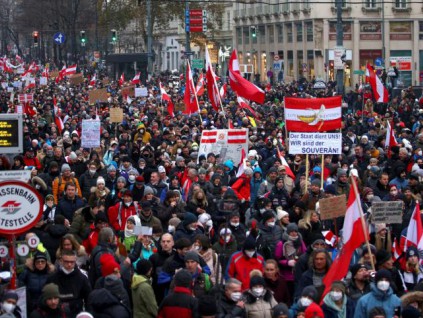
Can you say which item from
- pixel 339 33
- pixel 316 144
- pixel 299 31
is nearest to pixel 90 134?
pixel 316 144

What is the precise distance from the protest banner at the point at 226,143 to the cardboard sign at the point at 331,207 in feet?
28.2

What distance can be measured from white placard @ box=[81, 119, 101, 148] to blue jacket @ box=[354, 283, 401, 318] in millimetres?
13735

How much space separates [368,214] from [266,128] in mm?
13558

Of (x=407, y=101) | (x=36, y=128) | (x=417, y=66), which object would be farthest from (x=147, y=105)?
(x=417, y=66)

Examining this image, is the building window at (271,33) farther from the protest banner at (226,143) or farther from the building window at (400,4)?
the protest banner at (226,143)

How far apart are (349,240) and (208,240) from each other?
1614mm

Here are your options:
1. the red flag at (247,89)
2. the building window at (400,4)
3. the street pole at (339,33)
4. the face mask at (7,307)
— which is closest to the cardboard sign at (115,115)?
the red flag at (247,89)

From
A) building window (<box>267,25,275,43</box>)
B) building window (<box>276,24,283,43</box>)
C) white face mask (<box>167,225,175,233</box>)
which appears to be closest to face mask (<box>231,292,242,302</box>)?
white face mask (<box>167,225,175,233</box>)

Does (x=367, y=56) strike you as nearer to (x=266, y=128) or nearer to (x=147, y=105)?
(x=147, y=105)

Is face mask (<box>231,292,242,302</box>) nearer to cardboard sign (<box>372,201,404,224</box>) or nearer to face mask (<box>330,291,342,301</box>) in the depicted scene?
face mask (<box>330,291,342,301</box>)

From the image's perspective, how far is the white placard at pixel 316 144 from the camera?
17.8 metres

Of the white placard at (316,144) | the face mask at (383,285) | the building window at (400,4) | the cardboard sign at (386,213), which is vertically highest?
the building window at (400,4)

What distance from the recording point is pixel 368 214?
539 inches

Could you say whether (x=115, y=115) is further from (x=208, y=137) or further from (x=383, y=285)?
(x=383, y=285)
